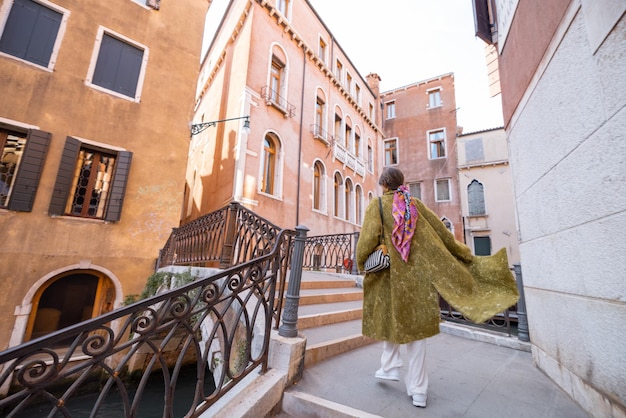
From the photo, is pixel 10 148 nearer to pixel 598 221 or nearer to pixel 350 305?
pixel 350 305

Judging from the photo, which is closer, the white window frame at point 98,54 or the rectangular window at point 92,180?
the rectangular window at point 92,180

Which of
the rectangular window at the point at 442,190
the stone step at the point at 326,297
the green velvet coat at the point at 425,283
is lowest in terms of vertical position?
the stone step at the point at 326,297

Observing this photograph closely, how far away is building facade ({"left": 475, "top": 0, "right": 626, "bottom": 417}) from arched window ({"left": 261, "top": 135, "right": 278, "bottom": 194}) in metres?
8.06

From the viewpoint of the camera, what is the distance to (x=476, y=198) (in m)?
17.2

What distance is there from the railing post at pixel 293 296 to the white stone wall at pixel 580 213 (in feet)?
7.37

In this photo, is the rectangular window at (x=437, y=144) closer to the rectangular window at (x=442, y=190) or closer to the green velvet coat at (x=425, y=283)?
the rectangular window at (x=442, y=190)

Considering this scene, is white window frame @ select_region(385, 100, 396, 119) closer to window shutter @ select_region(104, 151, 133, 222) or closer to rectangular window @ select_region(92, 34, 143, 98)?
rectangular window @ select_region(92, 34, 143, 98)

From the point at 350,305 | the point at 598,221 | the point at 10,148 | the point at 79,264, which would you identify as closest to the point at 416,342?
the point at 598,221

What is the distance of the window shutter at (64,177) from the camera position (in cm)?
655

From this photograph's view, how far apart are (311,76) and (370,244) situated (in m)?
12.6

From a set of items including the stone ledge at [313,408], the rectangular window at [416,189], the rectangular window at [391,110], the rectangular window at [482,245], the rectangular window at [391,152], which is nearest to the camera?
the stone ledge at [313,408]

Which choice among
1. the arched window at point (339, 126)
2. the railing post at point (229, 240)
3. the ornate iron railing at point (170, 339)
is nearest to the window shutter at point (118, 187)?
the ornate iron railing at point (170, 339)

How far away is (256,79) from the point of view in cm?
1009

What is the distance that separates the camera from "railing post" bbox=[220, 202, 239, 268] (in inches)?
159
